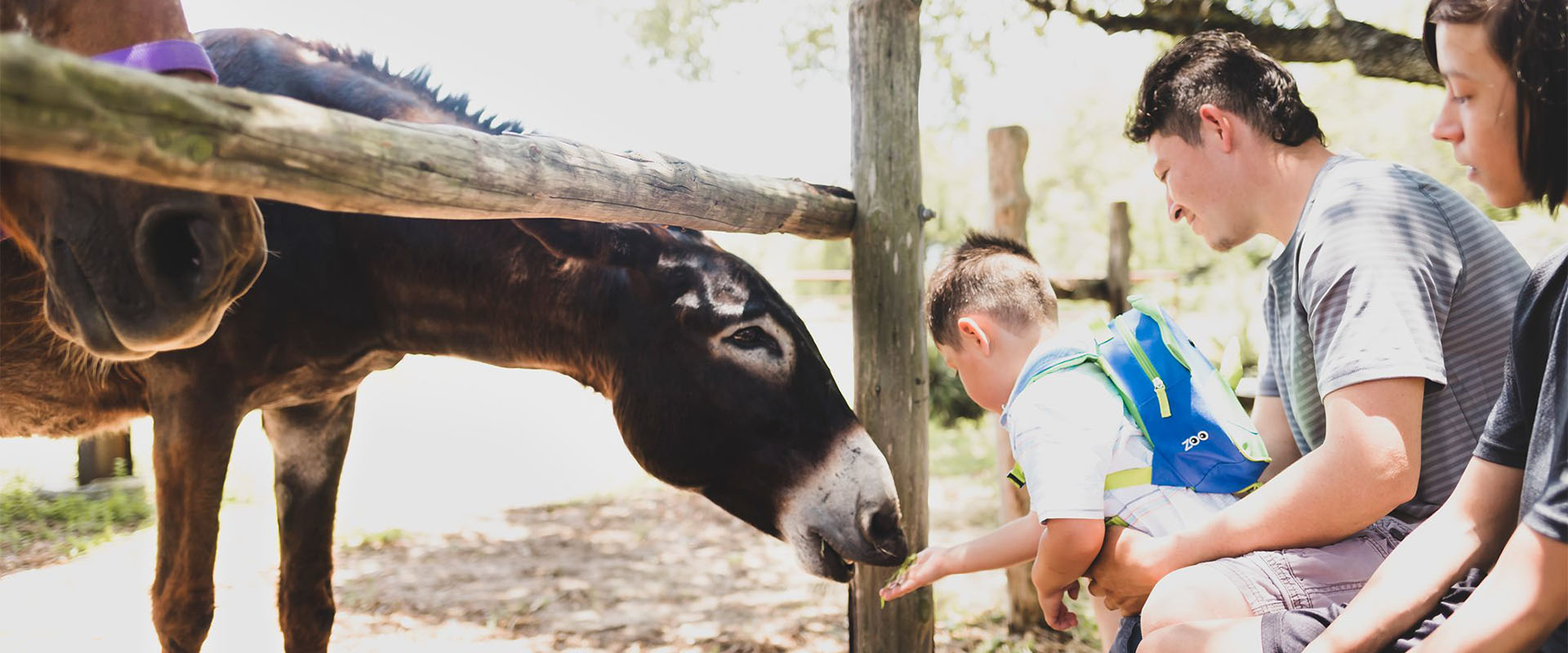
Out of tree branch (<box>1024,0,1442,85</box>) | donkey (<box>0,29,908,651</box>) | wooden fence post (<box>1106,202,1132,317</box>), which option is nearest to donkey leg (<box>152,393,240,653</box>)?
donkey (<box>0,29,908,651</box>)

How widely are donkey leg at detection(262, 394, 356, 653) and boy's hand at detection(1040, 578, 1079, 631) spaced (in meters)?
2.19

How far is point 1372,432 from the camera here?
4.29 feet

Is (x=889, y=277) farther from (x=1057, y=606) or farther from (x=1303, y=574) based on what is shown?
(x=1303, y=574)

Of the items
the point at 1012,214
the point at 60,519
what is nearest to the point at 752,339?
the point at 1012,214

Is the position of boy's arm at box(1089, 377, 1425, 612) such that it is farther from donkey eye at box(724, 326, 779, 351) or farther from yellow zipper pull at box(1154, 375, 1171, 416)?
donkey eye at box(724, 326, 779, 351)

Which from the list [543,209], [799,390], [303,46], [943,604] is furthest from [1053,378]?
A: [943,604]

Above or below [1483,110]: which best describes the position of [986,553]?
below

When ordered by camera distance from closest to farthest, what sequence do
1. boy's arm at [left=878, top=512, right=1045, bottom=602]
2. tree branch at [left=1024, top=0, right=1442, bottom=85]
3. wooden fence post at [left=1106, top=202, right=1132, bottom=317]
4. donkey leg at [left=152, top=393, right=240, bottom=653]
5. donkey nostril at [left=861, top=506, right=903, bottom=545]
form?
boy's arm at [left=878, top=512, right=1045, bottom=602]
donkey nostril at [left=861, top=506, right=903, bottom=545]
donkey leg at [left=152, top=393, right=240, bottom=653]
tree branch at [left=1024, top=0, right=1442, bottom=85]
wooden fence post at [left=1106, top=202, right=1132, bottom=317]

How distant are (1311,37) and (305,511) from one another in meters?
4.19

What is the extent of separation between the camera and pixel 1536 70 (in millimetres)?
1104

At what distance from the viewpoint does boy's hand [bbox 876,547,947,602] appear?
74.7 inches

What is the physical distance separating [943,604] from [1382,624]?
2779 millimetres

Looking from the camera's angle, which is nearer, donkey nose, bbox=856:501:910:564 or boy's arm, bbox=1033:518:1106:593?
boy's arm, bbox=1033:518:1106:593

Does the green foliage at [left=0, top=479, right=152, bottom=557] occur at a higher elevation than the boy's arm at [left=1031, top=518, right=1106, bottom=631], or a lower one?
lower
